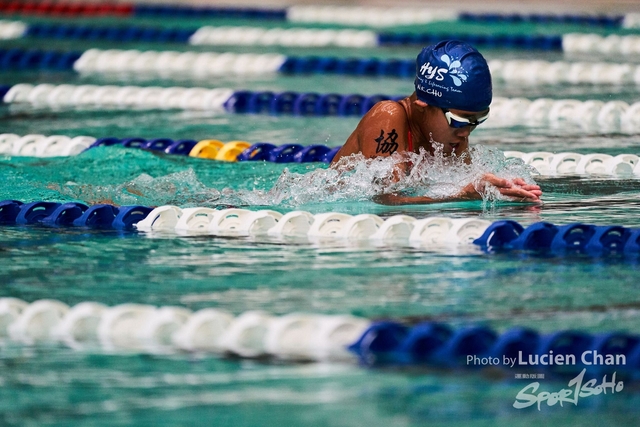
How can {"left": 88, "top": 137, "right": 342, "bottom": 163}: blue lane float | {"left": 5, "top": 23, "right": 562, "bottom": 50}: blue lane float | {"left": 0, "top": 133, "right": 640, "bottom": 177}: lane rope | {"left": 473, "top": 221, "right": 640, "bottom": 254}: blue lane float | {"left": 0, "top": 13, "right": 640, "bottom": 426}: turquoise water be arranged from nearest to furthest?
{"left": 0, "top": 13, "right": 640, "bottom": 426}: turquoise water < {"left": 473, "top": 221, "right": 640, "bottom": 254}: blue lane float < {"left": 0, "top": 133, "right": 640, "bottom": 177}: lane rope < {"left": 88, "top": 137, "right": 342, "bottom": 163}: blue lane float < {"left": 5, "top": 23, "right": 562, "bottom": 50}: blue lane float

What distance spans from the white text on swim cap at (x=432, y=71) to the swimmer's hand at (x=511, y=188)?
1.41 feet

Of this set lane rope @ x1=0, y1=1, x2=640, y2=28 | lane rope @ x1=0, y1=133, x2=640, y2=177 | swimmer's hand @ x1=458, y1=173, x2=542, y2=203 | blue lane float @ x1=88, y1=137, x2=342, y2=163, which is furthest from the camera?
lane rope @ x1=0, y1=1, x2=640, y2=28

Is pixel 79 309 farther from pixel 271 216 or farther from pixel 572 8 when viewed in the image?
pixel 572 8

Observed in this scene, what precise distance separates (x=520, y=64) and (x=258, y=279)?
17.5 ft

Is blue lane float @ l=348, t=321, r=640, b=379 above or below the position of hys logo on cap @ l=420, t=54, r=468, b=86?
below

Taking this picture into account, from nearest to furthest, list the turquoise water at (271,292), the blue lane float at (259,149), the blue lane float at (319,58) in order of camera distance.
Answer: the turquoise water at (271,292)
the blue lane float at (259,149)
the blue lane float at (319,58)

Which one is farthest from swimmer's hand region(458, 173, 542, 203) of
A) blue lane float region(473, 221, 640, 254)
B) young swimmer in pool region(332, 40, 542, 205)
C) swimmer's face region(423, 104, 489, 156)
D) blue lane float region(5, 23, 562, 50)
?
blue lane float region(5, 23, 562, 50)

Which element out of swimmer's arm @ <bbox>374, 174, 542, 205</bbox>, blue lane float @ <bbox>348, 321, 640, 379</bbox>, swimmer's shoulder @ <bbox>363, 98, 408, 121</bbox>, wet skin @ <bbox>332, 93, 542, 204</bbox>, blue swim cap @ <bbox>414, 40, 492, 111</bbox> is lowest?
blue lane float @ <bbox>348, 321, 640, 379</bbox>

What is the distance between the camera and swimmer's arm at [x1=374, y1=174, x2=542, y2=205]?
4.00 metres

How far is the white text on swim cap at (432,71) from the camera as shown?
407 centimetres

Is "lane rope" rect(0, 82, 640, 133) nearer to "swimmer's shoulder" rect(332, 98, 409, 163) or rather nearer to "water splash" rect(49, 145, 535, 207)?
"water splash" rect(49, 145, 535, 207)

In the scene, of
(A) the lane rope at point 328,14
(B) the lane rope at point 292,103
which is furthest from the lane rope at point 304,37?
(B) the lane rope at point 292,103

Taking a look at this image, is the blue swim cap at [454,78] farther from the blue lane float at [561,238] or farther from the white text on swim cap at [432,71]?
the blue lane float at [561,238]

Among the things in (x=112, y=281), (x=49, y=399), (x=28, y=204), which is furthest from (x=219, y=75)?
(x=49, y=399)
